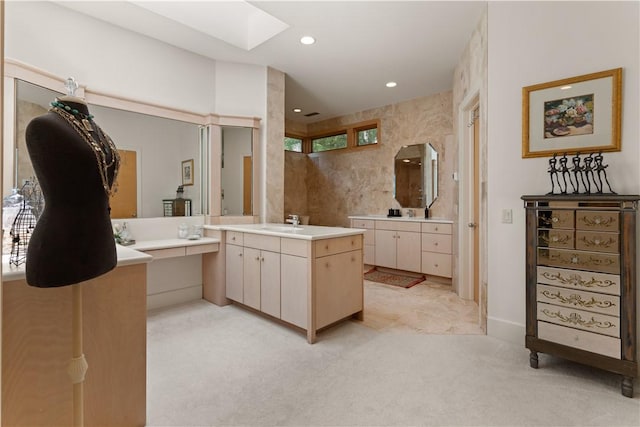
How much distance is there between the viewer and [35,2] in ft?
8.72

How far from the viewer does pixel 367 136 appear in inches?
236

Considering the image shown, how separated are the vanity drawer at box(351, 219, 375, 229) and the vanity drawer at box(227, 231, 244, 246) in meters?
2.54

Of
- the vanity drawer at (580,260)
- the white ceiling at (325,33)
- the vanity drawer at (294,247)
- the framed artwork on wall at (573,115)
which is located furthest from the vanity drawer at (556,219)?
the white ceiling at (325,33)

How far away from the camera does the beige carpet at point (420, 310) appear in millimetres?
2977

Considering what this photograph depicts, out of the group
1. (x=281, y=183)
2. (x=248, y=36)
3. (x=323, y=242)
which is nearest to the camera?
(x=323, y=242)

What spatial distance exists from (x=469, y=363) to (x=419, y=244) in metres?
2.48

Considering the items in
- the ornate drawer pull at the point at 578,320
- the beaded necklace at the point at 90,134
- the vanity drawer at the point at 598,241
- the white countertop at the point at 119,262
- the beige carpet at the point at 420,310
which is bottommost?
the beige carpet at the point at 420,310

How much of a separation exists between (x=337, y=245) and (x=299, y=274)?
43 centimetres

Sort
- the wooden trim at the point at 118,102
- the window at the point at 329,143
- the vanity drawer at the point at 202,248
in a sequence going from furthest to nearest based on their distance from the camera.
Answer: the window at the point at 329,143
the vanity drawer at the point at 202,248
the wooden trim at the point at 118,102

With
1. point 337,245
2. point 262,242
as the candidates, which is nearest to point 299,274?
point 337,245

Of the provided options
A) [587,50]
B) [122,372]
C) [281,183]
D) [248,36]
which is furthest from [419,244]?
[122,372]

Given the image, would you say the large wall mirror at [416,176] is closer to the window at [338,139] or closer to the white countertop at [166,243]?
the window at [338,139]

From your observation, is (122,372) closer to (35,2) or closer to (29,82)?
(29,82)

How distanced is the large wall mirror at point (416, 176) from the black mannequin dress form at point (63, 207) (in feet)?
15.2
